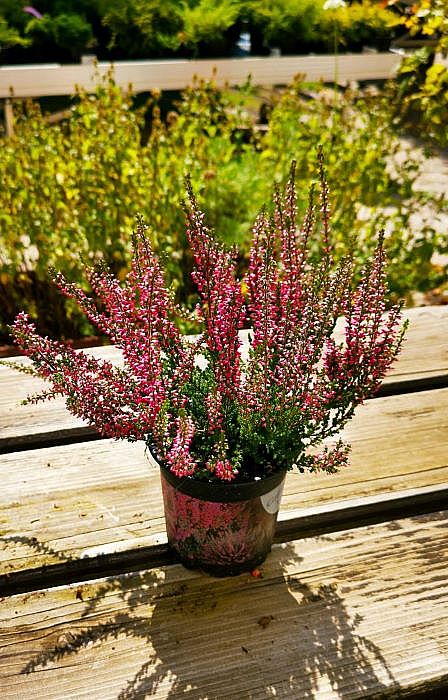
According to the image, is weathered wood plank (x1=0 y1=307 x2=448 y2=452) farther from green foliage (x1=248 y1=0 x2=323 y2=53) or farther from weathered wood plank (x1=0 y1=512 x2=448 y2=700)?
green foliage (x1=248 y1=0 x2=323 y2=53)

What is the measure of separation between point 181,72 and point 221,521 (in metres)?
3.45

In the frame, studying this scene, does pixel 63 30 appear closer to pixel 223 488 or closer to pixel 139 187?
pixel 139 187

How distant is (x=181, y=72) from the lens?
402 cm

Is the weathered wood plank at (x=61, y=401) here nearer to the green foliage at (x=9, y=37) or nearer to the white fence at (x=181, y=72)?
the white fence at (x=181, y=72)

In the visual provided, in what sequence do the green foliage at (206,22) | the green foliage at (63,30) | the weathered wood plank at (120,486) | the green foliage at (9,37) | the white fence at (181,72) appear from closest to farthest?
the weathered wood plank at (120,486) → the white fence at (181,72) → the green foliage at (9,37) → the green foliage at (63,30) → the green foliage at (206,22)

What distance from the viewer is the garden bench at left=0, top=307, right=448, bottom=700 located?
43.5 inches

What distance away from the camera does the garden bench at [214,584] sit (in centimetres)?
111

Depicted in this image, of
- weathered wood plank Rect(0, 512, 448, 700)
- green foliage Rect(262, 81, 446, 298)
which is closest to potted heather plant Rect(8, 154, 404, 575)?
weathered wood plank Rect(0, 512, 448, 700)

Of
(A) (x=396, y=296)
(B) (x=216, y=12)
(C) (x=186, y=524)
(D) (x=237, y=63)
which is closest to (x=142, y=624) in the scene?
(C) (x=186, y=524)

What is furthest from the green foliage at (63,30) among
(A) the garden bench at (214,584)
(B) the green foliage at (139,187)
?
(A) the garden bench at (214,584)

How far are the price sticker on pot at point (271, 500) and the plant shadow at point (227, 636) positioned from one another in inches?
5.5

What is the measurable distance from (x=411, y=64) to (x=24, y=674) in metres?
2.86

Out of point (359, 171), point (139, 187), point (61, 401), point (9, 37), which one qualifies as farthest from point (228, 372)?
point (9, 37)

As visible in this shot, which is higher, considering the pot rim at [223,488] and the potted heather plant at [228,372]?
the potted heather plant at [228,372]
